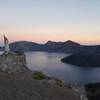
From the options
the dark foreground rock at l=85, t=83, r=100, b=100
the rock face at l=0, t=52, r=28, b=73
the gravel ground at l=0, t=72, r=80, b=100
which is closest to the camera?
the gravel ground at l=0, t=72, r=80, b=100

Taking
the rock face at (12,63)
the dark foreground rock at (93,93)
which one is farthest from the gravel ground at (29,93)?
the dark foreground rock at (93,93)

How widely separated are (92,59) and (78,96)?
17785cm

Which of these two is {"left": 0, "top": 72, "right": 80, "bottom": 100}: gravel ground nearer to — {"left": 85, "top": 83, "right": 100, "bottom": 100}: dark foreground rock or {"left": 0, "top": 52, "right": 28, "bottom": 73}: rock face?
{"left": 0, "top": 52, "right": 28, "bottom": 73}: rock face

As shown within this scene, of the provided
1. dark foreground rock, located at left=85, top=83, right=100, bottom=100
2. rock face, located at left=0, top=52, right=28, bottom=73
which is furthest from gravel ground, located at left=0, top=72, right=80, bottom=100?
dark foreground rock, located at left=85, top=83, right=100, bottom=100

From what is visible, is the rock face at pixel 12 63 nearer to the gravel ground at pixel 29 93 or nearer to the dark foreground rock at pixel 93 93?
the gravel ground at pixel 29 93

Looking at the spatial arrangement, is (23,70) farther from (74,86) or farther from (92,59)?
(92,59)

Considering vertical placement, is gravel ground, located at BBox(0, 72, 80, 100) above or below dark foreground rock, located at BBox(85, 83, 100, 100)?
above

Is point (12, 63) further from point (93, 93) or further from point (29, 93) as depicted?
point (93, 93)

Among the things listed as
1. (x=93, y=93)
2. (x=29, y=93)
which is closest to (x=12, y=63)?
(x=29, y=93)

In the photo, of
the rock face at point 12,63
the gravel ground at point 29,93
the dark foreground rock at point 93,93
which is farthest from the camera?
the dark foreground rock at point 93,93

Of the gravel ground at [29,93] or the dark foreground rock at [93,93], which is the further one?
the dark foreground rock at [93,93]

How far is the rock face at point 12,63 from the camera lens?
33.5 metres

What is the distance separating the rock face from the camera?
33.5 m

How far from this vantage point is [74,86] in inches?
1126
